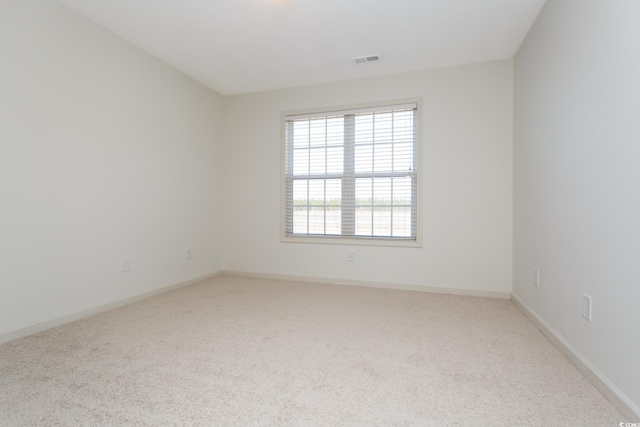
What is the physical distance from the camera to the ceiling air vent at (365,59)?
A: 10.2ft

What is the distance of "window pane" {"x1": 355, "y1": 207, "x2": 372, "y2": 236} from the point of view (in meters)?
3.68

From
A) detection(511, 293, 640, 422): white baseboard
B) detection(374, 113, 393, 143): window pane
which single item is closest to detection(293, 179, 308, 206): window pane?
detection(374, 113, 393, 143): window pane

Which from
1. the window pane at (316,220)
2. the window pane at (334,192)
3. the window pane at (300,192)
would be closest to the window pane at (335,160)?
the window pane at (334,192)

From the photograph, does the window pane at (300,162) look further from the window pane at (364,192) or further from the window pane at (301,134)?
the window pane at (364,192)

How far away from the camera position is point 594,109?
1.62 meters

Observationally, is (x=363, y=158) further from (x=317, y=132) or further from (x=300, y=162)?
(x=300, y=162)

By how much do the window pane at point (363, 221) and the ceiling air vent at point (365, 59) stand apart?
5.24 feet

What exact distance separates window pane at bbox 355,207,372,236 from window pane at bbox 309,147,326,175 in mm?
693

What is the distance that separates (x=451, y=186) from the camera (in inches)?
132

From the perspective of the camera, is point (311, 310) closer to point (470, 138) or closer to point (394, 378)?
point (394, 378)

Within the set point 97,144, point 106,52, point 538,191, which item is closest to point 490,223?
point 538,191

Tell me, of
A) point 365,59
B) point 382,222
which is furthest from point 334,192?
point 365,59

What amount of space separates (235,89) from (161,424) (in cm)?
377

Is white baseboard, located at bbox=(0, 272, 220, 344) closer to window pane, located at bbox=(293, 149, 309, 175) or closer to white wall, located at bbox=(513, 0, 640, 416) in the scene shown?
window pane, located at bbox=(293, 149, 309, 175)
